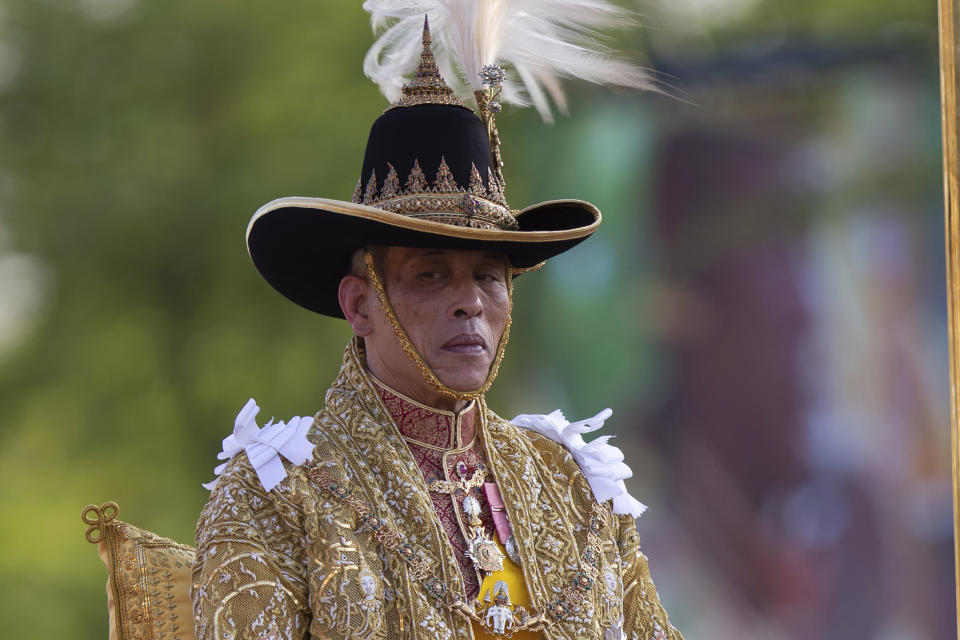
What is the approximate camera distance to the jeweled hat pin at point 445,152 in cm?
305

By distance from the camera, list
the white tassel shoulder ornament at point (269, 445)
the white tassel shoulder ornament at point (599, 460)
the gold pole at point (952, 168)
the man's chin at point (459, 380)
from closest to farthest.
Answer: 1. the white tassel shoulder ornament at point (269, 445)
2. the man's chin at point (459, 380)
3. the white tassel shoulder ornament at point (599, 460)
4. the gold pole at point (952, 168)

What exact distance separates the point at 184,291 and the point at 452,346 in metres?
4.78

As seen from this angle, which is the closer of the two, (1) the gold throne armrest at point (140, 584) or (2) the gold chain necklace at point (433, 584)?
(2) the gold chain necklace at point (433, 584)

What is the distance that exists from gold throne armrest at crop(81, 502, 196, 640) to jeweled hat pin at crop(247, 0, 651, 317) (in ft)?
2.32

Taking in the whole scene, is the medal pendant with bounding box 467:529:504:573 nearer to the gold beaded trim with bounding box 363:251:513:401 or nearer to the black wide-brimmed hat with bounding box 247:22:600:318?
the gold beaded trim with bounding box 363:251:513:401

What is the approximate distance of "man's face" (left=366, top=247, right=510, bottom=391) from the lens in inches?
120

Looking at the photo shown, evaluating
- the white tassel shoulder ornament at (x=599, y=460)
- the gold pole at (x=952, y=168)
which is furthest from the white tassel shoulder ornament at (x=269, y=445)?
the gold pole at (x=952, y=168)

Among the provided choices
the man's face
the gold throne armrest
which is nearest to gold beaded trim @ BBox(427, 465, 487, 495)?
the man's face

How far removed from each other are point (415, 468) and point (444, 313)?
37cm

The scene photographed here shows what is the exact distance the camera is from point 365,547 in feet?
9.50

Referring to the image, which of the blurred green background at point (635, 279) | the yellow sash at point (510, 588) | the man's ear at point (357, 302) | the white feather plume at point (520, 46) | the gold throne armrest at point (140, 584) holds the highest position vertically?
the blurred green background at point (635, 279)

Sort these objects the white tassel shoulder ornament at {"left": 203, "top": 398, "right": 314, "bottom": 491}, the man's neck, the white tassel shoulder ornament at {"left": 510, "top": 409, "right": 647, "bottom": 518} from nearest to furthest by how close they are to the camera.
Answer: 1. the white tassel shoulder ornament at {"left": 203, "top": 398, "right": 314, "bottom": 491}
2. the man's neck
3. the white tassel shoulder ornament at {"left": 510, "top": 409, "right": 647, "bottom": 518}

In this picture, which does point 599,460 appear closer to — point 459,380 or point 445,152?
point 459,380

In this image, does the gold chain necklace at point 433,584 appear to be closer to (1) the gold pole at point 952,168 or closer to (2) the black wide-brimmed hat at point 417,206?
(2) the black wide-brimmed hat at point 417,206
